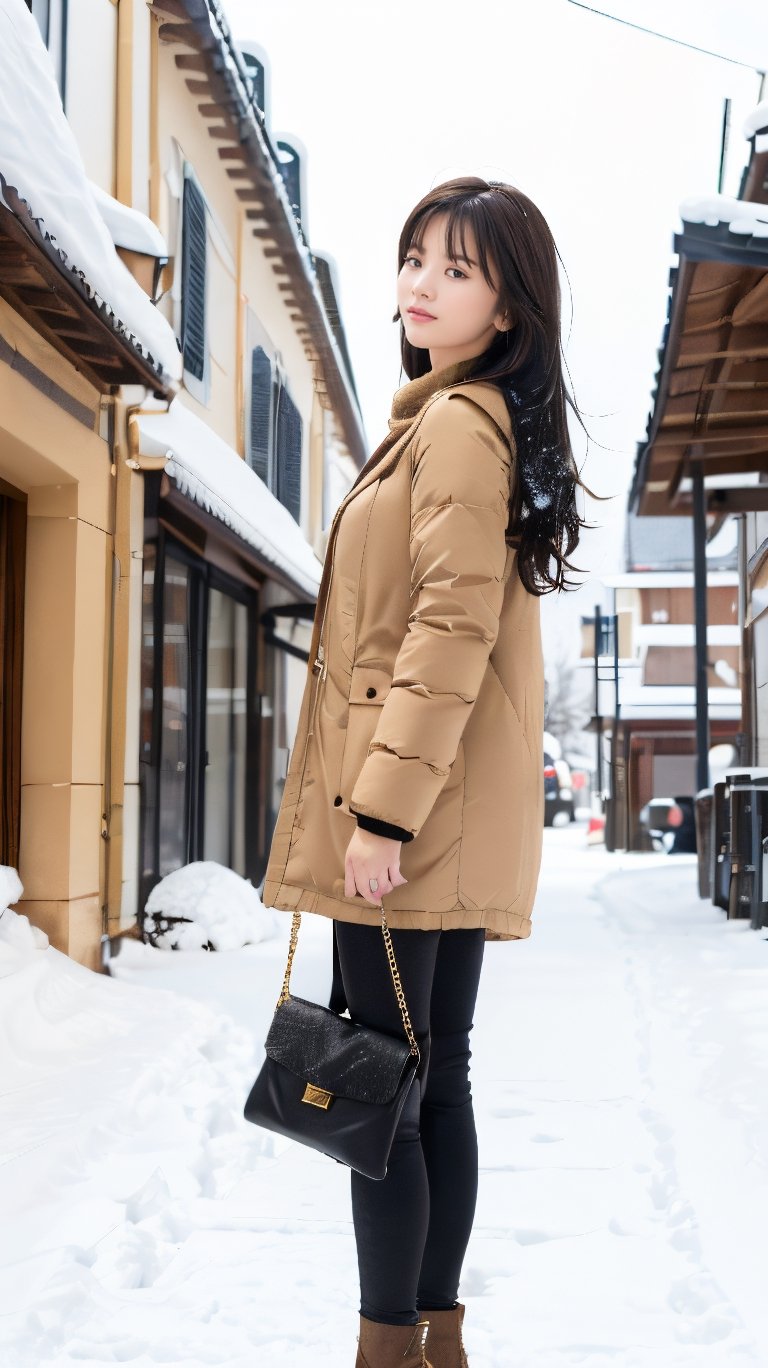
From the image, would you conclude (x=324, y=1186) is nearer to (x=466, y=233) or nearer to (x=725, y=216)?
(x=466, y=233)

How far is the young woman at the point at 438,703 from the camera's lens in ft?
5.45

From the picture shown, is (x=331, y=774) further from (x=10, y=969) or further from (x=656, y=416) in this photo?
(x=656, y=416)

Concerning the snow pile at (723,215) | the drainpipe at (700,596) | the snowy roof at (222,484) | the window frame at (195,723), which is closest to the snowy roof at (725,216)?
the snow pile at (723,215)

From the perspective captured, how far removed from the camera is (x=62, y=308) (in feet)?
15.9

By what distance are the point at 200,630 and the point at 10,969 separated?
4.55m

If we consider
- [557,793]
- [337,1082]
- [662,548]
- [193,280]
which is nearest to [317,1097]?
[337,1082]

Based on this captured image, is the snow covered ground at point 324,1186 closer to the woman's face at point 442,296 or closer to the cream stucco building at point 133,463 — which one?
the cream stucco building at point 133,463

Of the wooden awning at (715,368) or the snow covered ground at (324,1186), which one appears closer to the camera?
the snow covered ground at (324,1186)

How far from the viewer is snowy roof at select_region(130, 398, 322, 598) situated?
22.2 ft

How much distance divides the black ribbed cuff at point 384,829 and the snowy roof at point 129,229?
5.01m

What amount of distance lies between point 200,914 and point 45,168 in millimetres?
4396

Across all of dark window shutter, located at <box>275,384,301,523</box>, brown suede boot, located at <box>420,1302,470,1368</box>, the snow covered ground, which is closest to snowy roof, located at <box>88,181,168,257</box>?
the snow covered ground

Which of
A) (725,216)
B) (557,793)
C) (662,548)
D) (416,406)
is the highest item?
Result: (662,548)

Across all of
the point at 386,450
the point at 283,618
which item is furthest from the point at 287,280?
the point at 386,450
